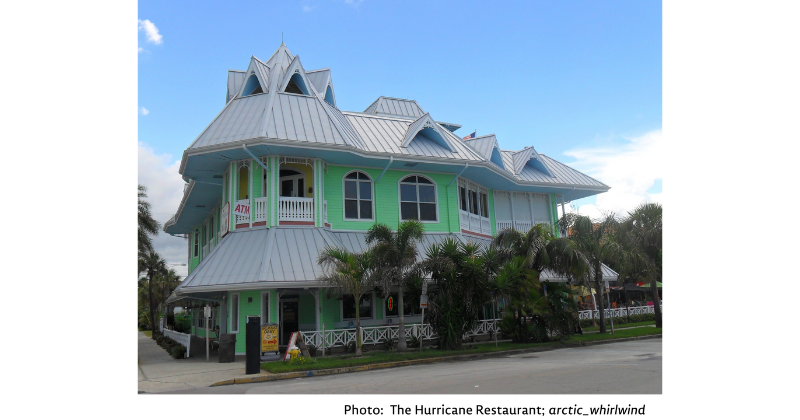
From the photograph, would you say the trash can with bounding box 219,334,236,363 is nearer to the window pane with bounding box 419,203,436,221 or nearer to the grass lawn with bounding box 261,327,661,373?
the grass lawn with bounding box 261,327,661,373

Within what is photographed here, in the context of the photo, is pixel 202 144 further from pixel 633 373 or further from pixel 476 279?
pixel 633 373

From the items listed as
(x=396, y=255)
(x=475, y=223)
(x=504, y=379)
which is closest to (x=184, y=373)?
(x=396, y=255)

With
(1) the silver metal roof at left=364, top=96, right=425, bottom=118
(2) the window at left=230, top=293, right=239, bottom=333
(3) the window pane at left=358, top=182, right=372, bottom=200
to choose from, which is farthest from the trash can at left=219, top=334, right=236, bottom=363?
(1) the silver metal roof at left=364, top=96, right=425, bottom=118

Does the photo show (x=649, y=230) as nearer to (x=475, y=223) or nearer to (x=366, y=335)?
(x=475, y=223)

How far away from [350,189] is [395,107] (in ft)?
35.2

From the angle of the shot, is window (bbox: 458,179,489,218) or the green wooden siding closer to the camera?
the green wooden siding

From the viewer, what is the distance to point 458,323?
64.0 ft

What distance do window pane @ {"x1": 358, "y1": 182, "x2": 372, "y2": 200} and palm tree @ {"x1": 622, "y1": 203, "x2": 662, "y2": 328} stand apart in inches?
494

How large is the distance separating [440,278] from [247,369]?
715cm

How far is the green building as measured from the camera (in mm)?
18938

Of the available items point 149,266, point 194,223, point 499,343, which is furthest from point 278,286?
point 149,266

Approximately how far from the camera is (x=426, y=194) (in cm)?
2395

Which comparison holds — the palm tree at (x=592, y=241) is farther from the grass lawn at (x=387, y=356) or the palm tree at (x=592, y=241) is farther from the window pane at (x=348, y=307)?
the window pane at (x=348, y=307)

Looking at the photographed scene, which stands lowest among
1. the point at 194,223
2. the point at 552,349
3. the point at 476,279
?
the point at 552,349
